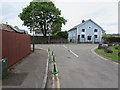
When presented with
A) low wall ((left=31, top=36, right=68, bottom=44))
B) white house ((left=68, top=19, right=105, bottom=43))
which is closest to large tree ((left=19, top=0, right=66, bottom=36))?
low wall ((left=31, top=36, right=68, bottom=44))

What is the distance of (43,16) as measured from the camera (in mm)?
40812

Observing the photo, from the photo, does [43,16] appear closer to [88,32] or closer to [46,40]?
[46,40]

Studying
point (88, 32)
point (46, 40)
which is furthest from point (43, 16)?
point (88, 32)

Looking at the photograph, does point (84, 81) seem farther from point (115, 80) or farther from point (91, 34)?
point (91, 34)

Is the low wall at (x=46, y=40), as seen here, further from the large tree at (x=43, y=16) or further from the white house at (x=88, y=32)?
the white house at (x=88, y=32)

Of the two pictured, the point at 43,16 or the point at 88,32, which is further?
the point at 88,32

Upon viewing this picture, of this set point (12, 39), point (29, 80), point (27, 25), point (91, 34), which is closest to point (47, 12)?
point (27, 25)

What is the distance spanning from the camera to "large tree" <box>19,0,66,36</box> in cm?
4038

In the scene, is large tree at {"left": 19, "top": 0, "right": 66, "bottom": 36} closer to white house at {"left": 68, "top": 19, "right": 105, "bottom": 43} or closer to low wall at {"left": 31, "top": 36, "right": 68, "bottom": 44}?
low wall at {"left": 31, "top": 36, "right": 68, "bottom": 44}

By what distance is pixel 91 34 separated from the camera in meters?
45.5

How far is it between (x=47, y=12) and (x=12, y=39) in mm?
33030

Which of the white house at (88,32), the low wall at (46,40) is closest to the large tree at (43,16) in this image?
the low wall at (46,40)

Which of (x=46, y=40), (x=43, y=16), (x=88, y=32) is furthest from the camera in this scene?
(x=88, y=32)

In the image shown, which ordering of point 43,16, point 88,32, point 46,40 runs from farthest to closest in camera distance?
point 88,32 → point 46,40 → point 43,16
